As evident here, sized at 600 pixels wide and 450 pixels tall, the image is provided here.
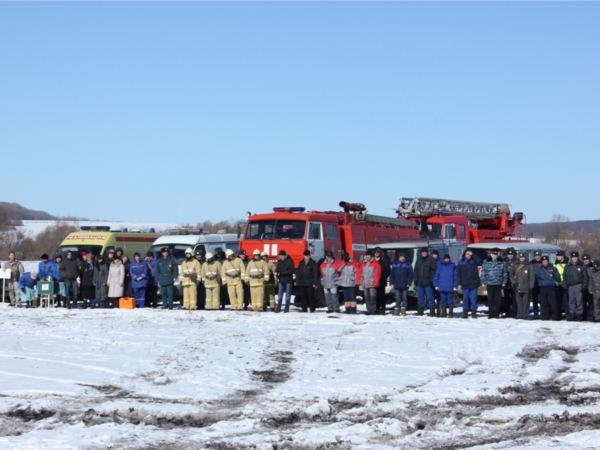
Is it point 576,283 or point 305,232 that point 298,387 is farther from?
point 305,232

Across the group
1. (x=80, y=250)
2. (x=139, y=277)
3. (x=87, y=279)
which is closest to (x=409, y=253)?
(x=139, y=277)

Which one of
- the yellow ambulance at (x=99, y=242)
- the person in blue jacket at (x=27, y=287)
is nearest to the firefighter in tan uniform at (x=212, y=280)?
the yellow ambulance at (x=99, y=242)

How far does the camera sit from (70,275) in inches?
955

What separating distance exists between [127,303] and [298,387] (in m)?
14.0

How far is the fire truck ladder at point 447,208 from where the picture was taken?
108ft

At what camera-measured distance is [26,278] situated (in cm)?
2512

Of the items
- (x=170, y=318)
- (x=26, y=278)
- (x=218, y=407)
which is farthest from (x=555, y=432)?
(x=26, y=278)

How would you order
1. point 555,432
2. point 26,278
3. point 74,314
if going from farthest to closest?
point 26,278, point 74,314, point 555,432

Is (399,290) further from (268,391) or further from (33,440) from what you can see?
(33,440)

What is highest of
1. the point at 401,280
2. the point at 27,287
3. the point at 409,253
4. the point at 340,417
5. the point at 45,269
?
the point at 409,253

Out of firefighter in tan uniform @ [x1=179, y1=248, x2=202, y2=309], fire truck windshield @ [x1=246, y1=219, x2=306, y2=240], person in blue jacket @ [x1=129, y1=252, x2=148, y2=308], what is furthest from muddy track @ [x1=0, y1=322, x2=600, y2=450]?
fire truck windshield @ [x1=246, y1=219, x2=306, y2=240]

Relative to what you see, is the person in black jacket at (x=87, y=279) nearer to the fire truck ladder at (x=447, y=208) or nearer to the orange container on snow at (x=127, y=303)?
the orange container on snow at (x=127, y=303)

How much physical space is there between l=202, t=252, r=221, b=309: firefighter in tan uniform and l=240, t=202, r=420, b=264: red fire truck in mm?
2043

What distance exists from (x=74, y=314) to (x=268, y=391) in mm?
Answer: 12000
